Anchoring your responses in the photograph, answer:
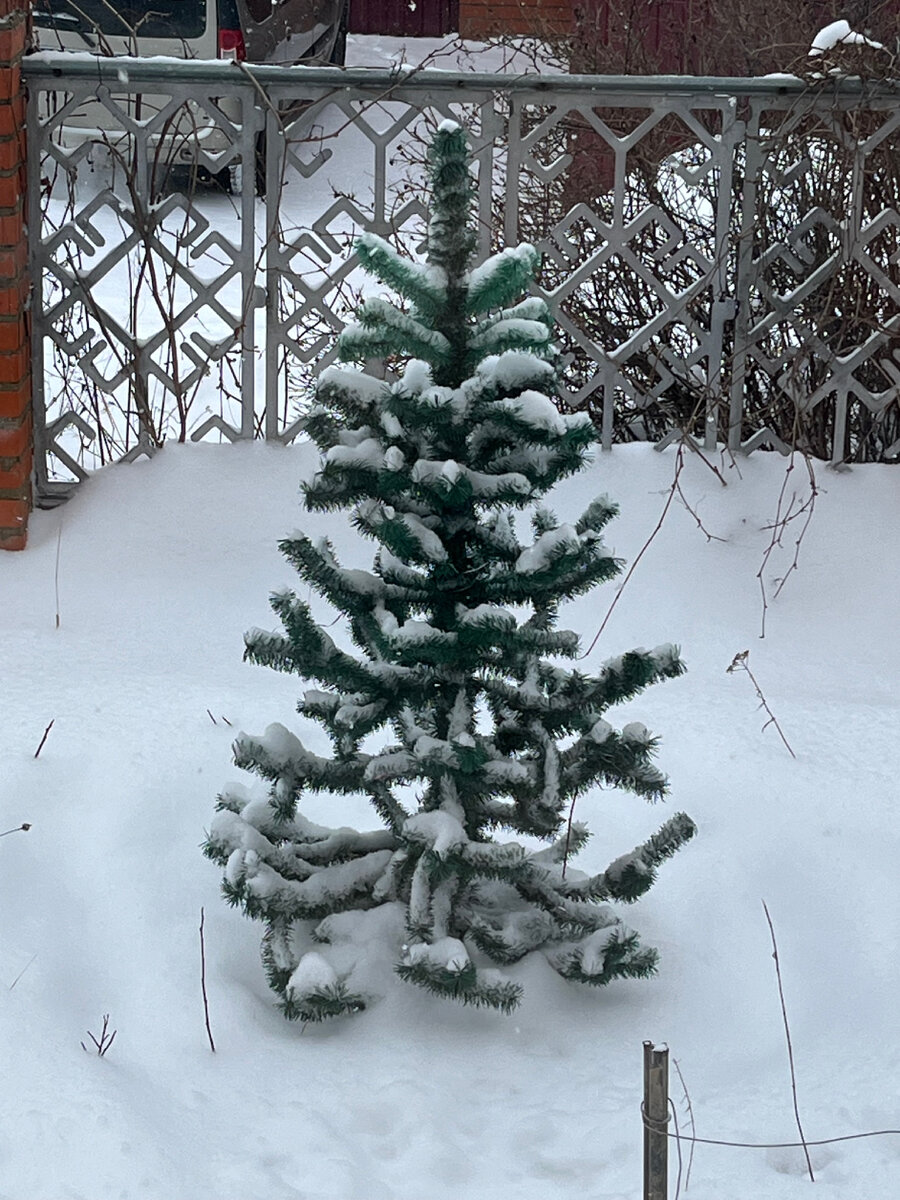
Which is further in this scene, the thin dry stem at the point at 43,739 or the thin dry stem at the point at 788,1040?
the thin dry stem at the point at 43,739

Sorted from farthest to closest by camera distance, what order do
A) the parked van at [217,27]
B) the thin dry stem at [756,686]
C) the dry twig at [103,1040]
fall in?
the parked van at [217,27], the thin dry stem at [756,686], the dry twig at [103,1040]

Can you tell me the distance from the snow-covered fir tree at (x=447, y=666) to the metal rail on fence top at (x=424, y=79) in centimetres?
168

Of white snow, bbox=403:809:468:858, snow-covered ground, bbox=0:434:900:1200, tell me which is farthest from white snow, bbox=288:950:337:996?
white snow, bbox=403:809:468:858

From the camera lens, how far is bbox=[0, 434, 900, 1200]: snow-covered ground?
7.27 feet

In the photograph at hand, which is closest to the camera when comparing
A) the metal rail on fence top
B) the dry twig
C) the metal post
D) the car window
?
the metal post

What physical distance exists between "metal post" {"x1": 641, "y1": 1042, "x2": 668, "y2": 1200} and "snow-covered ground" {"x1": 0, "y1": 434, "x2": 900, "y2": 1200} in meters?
0.39

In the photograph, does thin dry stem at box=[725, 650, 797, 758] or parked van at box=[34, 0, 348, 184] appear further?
parked van at box=[34, 0, 348, 184]

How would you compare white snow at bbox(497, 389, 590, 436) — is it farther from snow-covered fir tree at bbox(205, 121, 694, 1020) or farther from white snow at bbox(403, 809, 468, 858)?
white snow at bbox(403, 809, 468, 858)

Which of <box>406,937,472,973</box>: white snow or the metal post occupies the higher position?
the metal post

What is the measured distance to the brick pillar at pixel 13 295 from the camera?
3729mm

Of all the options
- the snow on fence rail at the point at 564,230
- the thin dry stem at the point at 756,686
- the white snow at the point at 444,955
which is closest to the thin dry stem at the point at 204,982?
the white snow at the point at 444,955

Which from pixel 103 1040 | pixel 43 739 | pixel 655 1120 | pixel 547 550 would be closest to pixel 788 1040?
pixel 655 1120

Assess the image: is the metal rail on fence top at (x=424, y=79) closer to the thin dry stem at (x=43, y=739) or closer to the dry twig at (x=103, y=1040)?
the thin dry stem at (x=43, y=739)

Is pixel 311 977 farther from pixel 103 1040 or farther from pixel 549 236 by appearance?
pixel 549 236
